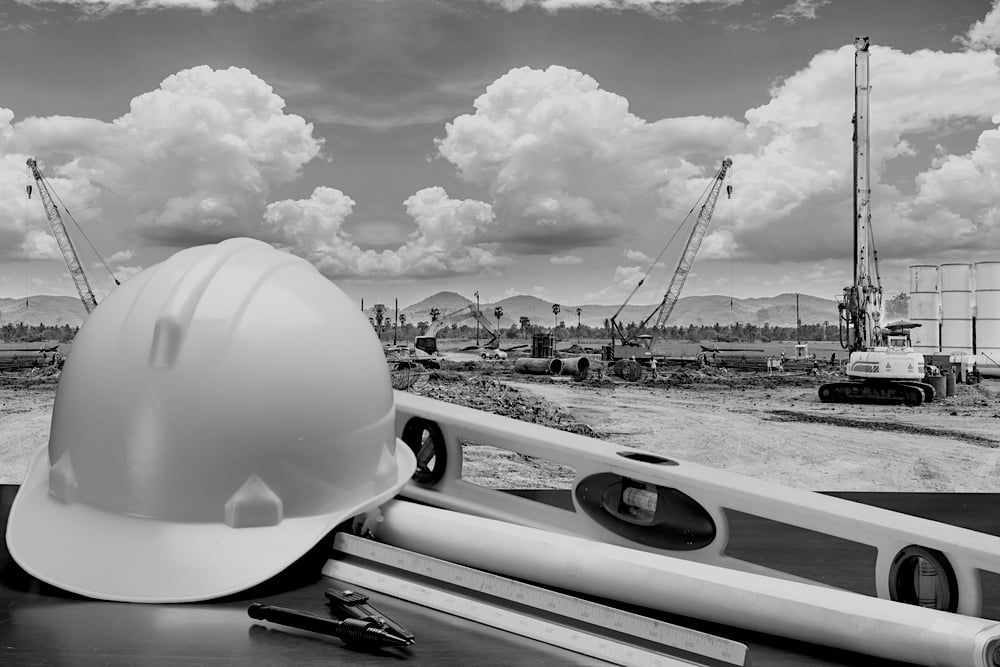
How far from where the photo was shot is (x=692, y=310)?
3875 mm

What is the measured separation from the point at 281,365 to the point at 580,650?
0.56 meters

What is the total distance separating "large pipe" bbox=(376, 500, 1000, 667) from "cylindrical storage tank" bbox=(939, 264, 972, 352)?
11.3 ft

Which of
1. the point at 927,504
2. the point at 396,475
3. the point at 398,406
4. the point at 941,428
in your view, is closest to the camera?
the point at 396,475

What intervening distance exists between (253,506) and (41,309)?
296cm

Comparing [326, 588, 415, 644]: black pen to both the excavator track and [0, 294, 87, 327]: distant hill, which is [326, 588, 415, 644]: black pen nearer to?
[0, 294, 87, 327]: distant hill

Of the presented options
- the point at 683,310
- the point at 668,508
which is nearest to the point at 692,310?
the point at 683,310

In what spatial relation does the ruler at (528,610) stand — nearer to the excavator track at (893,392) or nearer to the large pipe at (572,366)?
the large pipe at (572,366)

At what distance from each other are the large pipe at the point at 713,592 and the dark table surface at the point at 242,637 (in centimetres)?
4

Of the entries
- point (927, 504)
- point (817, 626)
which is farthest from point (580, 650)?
point (927, 504)

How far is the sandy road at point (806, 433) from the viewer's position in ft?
12.7

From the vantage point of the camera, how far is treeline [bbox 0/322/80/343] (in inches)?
138

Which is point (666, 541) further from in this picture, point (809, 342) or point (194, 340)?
point (809, 342)

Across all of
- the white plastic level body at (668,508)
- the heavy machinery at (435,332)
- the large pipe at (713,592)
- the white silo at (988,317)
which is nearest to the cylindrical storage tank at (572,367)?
the heavy machinery at (435,332)

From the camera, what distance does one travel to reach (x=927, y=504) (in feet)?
6.10
